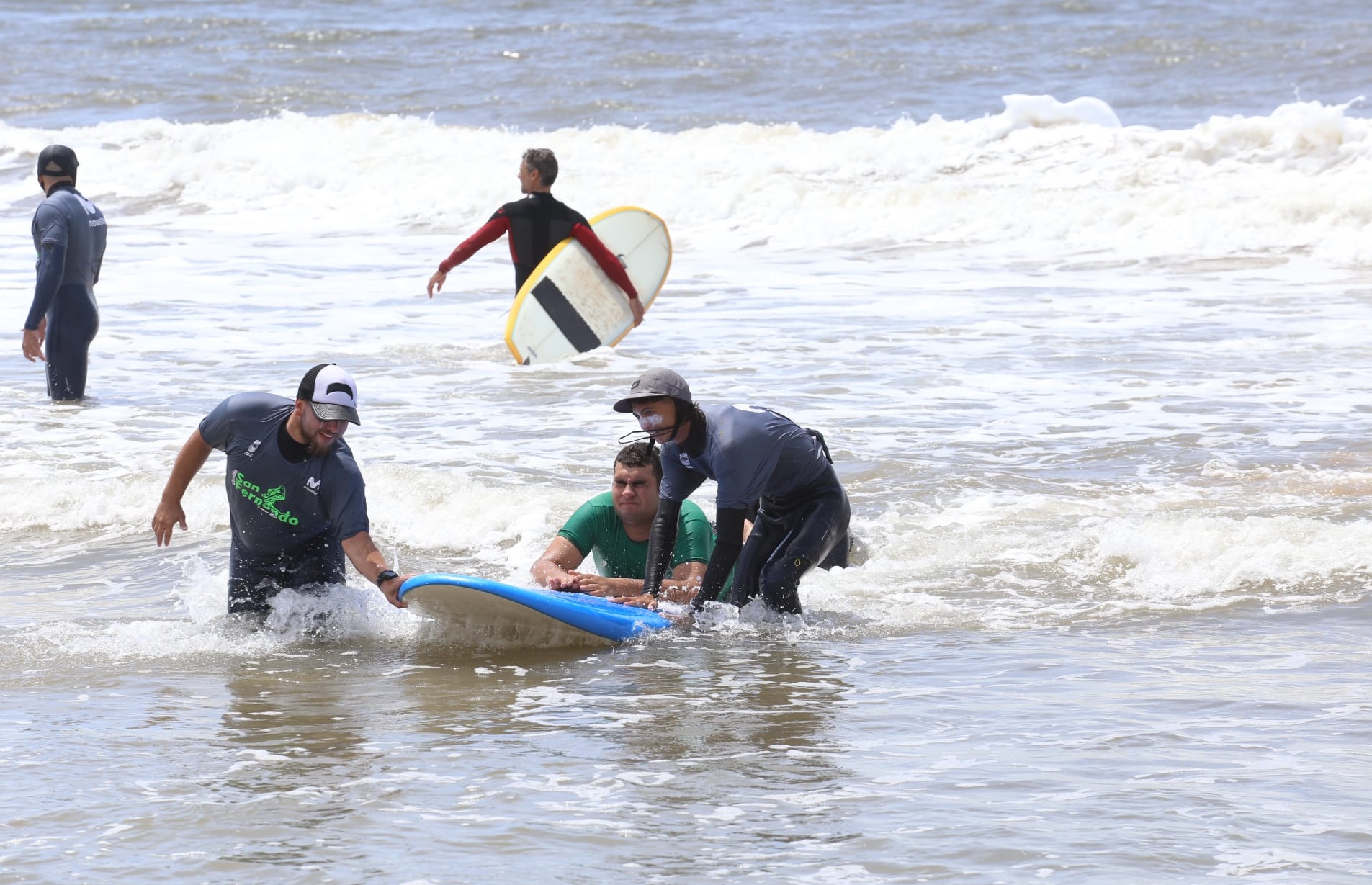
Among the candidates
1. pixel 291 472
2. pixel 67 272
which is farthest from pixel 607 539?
pixel 67 272

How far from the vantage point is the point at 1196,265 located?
53.6 feet

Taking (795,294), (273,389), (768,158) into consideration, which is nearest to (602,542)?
(273,389)

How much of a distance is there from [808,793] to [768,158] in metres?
18.1

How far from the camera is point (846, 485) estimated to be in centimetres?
899

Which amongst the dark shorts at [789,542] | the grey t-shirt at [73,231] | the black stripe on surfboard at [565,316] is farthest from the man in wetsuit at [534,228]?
the dark shorts at [789,542]

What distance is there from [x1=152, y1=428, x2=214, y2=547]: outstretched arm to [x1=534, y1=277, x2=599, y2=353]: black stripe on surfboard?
6.25 metres

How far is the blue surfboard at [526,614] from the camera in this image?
19.5ft

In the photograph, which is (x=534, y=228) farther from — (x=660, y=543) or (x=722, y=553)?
(x=722, y=553)

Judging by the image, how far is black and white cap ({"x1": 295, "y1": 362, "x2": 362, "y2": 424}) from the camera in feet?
17.6

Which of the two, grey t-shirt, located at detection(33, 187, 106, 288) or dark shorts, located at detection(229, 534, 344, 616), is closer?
dark shorts, located at detection(229, 534, 344, 616)

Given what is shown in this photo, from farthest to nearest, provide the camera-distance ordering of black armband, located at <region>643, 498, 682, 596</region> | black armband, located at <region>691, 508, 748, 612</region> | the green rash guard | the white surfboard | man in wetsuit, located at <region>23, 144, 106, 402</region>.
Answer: the white surfboard → man in wetsuit, located at <region>23, 144, 106, 402</region> → the green rash guard → black armband, located at <region>643, 498, 682, 596</region> → black armband, located at <region>691, 508, 748, 612</region>

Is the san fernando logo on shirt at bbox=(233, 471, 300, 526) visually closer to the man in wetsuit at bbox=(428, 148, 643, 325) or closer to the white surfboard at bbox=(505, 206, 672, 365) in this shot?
the man in wetsuit at bbox=(428, 148, 643, 325)

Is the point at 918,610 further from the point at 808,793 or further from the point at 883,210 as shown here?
the point at 883,210

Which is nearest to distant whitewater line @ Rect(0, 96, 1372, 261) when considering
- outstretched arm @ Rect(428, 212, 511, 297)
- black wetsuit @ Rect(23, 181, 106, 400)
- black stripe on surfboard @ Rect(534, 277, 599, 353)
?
black stripe on surfboard @ Rect(534, 277, 599, 353)
